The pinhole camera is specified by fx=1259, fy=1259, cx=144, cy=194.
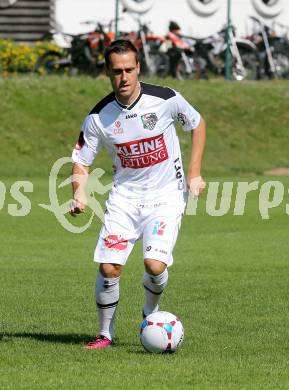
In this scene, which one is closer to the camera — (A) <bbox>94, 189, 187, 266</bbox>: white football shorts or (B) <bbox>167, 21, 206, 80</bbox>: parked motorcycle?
(A) <bbox>94, 189, 187, 266</bbox>: white football shorts

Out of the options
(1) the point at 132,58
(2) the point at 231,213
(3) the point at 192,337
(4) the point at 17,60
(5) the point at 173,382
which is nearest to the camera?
(5) the point at 173,382

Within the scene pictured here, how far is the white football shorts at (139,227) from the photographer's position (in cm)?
988

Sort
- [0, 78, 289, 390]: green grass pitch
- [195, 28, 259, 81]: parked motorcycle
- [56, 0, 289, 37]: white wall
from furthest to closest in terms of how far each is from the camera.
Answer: [56, 0, 289, 37]: white wall → [195, 28, 259, 81]: parked motorcycle → [0, 78, 289, 390]: green grass pitch

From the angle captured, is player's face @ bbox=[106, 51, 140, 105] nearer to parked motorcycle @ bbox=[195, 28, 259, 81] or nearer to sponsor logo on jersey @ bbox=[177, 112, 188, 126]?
sponsor logo on jersey @ bbox=[177, 112, 188, 126]

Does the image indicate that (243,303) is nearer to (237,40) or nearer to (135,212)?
(135,212)

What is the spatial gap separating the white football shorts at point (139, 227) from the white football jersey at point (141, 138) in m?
0.09

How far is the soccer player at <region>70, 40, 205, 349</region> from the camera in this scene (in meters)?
9.88

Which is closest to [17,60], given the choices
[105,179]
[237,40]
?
[237,40]

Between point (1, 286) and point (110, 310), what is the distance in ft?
14.0

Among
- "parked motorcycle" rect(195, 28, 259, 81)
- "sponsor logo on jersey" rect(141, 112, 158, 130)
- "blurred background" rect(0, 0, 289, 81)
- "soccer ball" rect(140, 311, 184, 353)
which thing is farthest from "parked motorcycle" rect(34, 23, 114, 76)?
"soccer ball" rect(140, 311, 184, 353)

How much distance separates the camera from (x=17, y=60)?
38156 mm

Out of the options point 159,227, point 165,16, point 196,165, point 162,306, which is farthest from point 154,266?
point 165,16

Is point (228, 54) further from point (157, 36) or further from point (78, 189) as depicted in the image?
point (78, 189)

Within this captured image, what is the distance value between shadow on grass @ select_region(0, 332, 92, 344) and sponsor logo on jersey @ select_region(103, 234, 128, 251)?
864 mm
